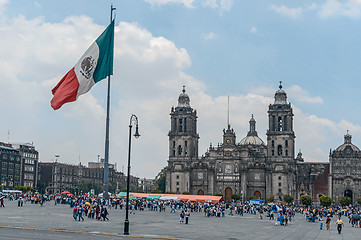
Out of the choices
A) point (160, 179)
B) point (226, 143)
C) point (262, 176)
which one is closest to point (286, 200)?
point (262, 176)

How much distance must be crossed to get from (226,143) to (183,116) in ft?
42.8

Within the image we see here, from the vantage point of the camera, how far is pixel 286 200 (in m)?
108

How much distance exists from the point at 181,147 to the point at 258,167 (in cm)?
2018

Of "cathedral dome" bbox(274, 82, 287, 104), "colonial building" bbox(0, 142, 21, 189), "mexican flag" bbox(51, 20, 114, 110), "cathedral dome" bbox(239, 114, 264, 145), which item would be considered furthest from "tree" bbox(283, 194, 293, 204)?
"mexican flag" bbox(51, 20, 114, 110)

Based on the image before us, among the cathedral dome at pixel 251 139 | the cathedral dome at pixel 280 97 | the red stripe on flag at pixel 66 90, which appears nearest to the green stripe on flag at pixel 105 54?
the red stripe on flag at pixel 66 90

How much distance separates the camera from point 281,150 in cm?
11506

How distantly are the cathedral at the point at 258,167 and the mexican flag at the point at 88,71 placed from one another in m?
88.9

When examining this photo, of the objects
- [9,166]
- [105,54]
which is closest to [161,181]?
[9,166]

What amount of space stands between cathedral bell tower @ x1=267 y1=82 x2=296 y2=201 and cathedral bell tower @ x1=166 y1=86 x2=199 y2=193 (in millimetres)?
20073

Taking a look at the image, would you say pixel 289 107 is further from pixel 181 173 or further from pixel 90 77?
pixel 90 77

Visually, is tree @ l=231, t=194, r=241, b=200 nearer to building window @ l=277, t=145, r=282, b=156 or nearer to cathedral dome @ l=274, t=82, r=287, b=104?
building window @ l=277, t=145, r=282, b=156

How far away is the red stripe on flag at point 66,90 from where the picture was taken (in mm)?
28078

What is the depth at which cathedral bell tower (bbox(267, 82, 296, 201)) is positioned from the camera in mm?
113188

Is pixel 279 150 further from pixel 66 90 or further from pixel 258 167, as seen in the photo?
pixel 66 90
